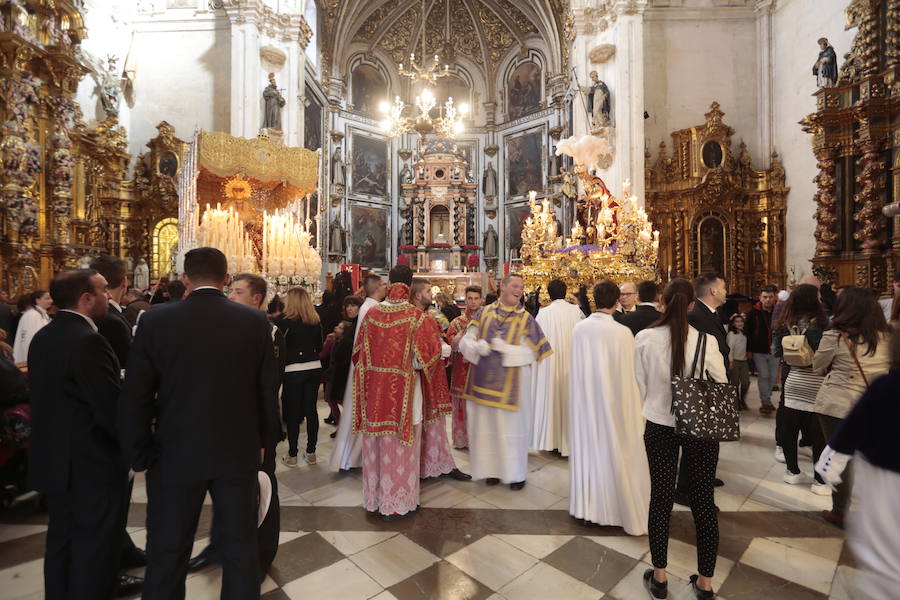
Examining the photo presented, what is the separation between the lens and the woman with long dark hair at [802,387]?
3877mm

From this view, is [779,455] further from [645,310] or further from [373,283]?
[373,283]

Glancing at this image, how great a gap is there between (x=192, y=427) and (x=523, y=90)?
23.0 meters

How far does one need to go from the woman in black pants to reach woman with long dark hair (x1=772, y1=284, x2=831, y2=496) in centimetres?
421

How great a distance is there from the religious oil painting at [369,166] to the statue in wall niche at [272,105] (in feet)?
23.8

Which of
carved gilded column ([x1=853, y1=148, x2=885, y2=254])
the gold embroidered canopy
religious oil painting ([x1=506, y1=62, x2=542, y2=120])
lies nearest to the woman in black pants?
the gold embroidered canopy

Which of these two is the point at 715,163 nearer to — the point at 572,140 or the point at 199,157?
the point at 572,140

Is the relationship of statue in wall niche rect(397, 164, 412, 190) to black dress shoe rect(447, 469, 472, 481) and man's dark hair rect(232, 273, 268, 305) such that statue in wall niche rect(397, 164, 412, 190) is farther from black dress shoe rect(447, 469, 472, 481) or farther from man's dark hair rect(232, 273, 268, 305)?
man's dark hair rect(232, 273, 268, 305)

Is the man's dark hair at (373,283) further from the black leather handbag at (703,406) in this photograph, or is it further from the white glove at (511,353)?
the black leather handbag at (703,406)

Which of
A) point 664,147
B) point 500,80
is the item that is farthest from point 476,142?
point 664,147

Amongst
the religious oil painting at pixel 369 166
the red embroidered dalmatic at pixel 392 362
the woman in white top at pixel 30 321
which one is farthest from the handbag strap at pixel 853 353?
the religious oil painting at pixel 369 166

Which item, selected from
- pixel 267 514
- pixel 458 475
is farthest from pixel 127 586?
pixel 458 475

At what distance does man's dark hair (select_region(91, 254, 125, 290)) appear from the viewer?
2.90m

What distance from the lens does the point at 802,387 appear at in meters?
3.95

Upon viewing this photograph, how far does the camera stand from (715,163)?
1341cm
